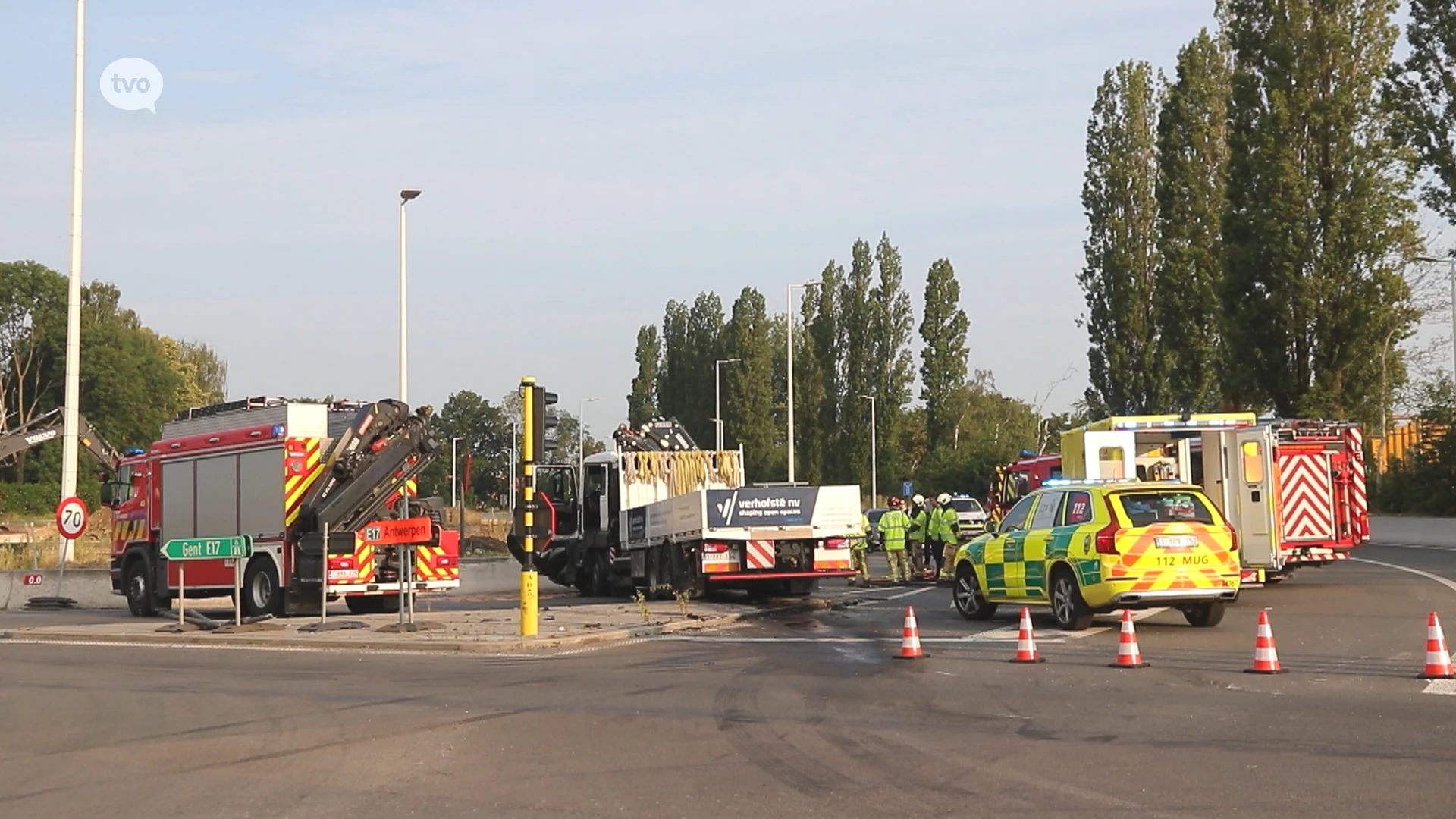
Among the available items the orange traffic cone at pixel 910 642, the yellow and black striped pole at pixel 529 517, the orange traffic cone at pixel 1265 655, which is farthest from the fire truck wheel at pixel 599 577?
the orange traffic cone at pixel 1265 655

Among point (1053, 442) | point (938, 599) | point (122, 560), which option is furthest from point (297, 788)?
point (1053, 442)

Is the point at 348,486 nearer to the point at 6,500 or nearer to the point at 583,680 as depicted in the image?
the point at 583,680

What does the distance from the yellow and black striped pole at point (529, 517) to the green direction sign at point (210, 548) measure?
5.00 m

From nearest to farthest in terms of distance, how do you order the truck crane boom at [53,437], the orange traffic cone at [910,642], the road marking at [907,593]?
the orange traffic cone at [910,642] → the road marking at [907,593] → the truck crane boom at [53,437]

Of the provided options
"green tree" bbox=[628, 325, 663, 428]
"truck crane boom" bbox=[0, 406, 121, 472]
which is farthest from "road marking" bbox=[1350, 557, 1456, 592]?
"green tree" bbox=[628, 325, 663, 428]

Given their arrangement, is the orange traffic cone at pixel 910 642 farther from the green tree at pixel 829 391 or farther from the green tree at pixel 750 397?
the green tree at pixel 750 397

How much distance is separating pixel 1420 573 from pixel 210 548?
21.6 metres

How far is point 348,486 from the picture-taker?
23828mm

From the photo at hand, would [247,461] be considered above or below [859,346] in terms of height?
below

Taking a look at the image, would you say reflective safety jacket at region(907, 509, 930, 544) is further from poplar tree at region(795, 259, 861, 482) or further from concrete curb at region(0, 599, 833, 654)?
poplar tree at region(795, 259, 861, 482)

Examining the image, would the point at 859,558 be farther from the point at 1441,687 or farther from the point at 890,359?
the point at 890,359

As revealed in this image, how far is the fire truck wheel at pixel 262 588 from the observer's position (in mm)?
24250

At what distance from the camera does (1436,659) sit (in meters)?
12.9

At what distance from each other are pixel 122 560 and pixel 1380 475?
45.1 meters
